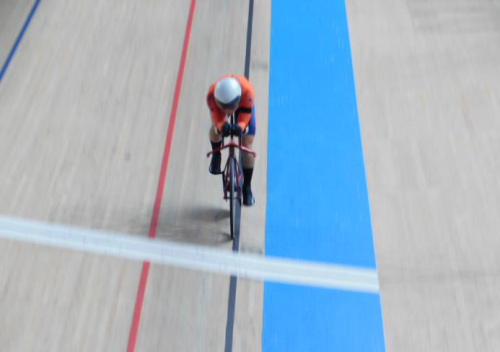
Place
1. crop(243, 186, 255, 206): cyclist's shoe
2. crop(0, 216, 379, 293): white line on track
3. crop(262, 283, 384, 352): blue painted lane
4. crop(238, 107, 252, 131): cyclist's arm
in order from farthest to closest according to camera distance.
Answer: crop(243, 186, 255, 206): cyclist's shoe → crop(0, 216, 379, 293): white line on track → crop(262, 283, 384, 352): blue painted lane → crop(238, 107, 252, 131): cyclist's arm

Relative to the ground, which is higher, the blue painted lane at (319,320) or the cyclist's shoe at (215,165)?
the cyclist's shoe at (215,165)

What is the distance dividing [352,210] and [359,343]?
3.83ft

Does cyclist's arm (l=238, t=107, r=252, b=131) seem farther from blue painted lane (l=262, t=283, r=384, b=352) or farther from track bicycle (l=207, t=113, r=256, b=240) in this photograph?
blue painted lane (l=262, t=283, r=384, b=352)

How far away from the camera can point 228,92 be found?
2.77 m

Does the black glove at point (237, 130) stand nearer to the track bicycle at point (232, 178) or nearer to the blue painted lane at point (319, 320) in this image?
the track bicycle at point (232, 178)

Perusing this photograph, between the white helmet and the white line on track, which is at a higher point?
the white helmet

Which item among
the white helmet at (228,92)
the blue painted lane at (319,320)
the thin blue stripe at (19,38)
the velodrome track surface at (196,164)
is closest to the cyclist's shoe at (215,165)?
the velodrome track surface at (196,164)

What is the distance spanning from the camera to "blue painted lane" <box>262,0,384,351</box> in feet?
10.9

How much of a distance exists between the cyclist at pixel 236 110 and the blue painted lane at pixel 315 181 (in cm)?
49

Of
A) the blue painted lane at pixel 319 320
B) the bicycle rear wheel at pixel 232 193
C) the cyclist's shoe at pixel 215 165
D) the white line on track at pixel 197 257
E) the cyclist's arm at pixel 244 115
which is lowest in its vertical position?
the blue painted lane at pixel 319 320

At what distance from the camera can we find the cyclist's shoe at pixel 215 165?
3793 millimetres

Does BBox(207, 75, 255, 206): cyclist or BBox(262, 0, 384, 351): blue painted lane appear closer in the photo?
BBox(207, 75, 255, 206): cyclist

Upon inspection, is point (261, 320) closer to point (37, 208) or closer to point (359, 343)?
point (359, 343)

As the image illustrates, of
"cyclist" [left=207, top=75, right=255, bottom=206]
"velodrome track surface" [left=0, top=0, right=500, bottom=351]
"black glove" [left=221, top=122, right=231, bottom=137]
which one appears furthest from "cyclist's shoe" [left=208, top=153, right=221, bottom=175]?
"black glove" [left=221, top=122, right=231, bottom=137]
